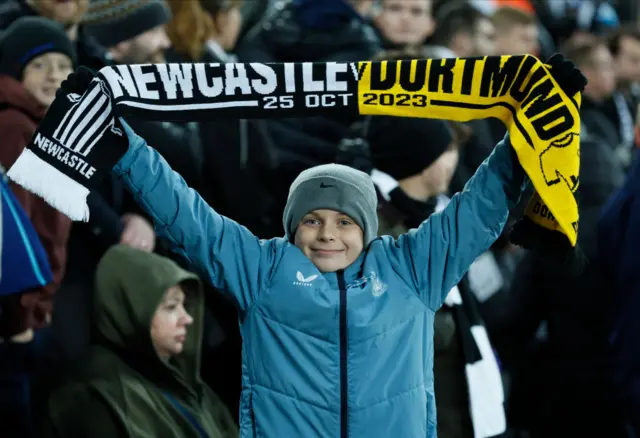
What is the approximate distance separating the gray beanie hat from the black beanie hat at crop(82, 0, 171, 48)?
2.17 meters

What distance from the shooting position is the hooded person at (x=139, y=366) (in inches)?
175

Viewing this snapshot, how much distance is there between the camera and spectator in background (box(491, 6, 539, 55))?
7903mm

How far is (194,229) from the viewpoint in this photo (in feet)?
11.3

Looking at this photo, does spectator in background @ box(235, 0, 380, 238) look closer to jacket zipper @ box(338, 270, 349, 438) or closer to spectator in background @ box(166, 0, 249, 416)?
spectator in background @ box(166, 0, 249, 416)

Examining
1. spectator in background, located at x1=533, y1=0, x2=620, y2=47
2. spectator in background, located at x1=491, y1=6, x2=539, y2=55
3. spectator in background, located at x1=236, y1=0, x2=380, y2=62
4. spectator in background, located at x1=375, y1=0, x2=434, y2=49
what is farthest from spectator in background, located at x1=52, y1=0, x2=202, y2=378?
spectator in background, located at x1=533, y1=0, x2=620, y2=47

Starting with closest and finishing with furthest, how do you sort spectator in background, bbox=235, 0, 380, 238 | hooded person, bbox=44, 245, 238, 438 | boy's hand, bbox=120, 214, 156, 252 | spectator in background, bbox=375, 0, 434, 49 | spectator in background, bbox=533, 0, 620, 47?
hooded person, bbox=44, 245, 238, 438 < boy's hand, bbox=120, 214, 156, 252 < spectator in background, bbox=235, 0, 380, 238 < spectator in background, bbox=375, 0, 434, 49 < spectator in background, bbox=533, 0, 620, 47

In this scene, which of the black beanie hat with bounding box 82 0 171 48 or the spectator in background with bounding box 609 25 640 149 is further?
the spectator in background with bounding box 609 25 640 149

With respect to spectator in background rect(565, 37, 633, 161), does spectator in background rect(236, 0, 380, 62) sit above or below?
below

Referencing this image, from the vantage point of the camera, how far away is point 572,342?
19.7 feet

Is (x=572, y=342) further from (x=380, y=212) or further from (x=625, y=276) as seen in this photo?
(x=380, y=212)

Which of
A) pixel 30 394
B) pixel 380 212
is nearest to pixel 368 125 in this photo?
pixel 380 212

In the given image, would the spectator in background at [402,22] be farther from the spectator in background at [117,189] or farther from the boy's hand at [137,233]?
the boy's hand at [137,233]

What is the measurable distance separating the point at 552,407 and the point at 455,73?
2956 mm

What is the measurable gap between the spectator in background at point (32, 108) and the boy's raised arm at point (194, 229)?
1.33 meters
